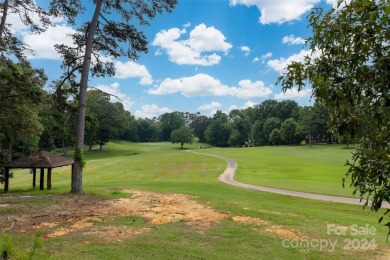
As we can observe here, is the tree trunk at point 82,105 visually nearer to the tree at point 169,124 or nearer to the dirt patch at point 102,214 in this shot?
the dirt patch at point 102,214

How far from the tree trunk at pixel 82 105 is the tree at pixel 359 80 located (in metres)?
13.7

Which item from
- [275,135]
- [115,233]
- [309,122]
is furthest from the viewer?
[275,135]

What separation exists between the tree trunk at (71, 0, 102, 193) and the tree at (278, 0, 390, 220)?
13.7 m

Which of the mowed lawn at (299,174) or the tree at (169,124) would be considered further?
the tree at (169,124)

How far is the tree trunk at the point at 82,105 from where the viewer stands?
15.6 meters

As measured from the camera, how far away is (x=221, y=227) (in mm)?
9484

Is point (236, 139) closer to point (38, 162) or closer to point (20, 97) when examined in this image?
point (38, 162)

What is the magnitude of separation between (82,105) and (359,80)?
47.8ft

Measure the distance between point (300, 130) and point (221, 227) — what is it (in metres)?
84.0

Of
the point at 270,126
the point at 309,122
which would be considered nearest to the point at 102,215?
the point at 309,122

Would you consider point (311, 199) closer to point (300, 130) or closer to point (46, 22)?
point (46, 22)

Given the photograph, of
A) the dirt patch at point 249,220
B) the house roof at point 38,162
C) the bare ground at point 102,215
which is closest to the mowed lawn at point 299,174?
the dirt patch at point 249,220

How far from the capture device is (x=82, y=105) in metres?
15.8

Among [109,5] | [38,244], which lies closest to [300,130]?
[109,5]
